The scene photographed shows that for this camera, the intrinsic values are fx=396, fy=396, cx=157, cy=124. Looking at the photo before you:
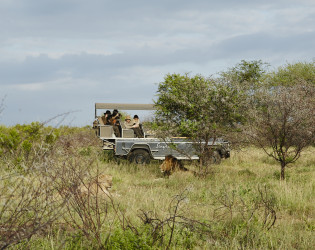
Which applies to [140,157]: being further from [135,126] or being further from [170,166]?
[170,166]

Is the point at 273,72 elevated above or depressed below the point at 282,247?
above

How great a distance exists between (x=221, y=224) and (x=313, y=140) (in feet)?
21.0

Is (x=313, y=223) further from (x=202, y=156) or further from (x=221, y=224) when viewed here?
(x=202, y=156)

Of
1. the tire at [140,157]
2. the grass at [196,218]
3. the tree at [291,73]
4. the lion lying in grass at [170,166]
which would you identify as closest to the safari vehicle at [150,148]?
the tire at [140,157]

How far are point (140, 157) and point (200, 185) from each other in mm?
4377

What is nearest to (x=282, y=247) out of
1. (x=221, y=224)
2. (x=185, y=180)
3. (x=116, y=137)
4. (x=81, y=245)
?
(x=221, y=224)

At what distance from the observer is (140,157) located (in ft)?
45.5

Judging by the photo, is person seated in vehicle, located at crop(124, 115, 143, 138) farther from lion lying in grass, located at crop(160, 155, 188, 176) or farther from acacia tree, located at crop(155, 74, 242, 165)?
lion lying in grass, located at crop(160, 155, 188, 176)

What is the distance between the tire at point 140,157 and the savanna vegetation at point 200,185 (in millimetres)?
400

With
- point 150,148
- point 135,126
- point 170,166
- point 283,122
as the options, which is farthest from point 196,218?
point 135,126

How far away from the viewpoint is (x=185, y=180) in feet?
35.4

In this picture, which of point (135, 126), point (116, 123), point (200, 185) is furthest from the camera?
point (116, 123)

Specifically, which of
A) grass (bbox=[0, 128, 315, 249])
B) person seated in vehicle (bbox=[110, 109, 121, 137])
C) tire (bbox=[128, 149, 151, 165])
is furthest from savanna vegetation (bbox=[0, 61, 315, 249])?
person seated in vehicle (bbox=[110, 109, 121, 137])

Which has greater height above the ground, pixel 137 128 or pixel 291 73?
pixel 291 73
